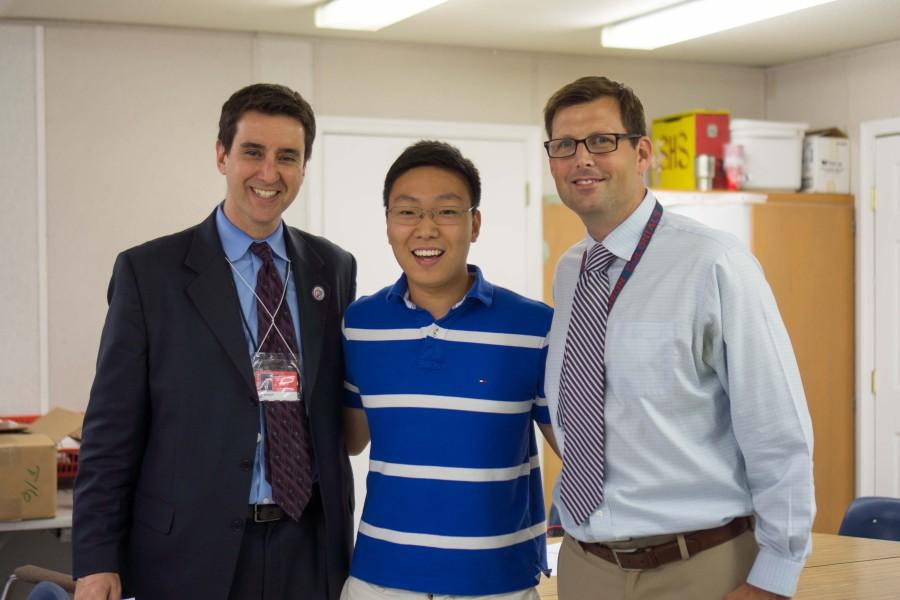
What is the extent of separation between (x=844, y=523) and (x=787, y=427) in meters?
2.18

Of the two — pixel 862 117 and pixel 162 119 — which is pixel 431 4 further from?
pixel 862 117

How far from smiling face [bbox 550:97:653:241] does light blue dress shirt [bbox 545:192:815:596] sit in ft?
0.38

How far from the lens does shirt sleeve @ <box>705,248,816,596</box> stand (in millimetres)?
1923

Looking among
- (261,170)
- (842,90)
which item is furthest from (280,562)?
(842,90)

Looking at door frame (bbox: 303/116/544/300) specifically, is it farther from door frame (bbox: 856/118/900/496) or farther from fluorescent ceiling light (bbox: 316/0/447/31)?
door frame (bbox: 856/118/900/496)

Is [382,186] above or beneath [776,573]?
above

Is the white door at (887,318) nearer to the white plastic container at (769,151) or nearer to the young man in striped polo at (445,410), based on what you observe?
the white plastic container at (769,151)

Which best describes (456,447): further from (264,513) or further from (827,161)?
(827,161)

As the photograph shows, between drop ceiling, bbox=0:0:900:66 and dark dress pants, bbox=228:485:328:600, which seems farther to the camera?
drop ceiling, bbox=0:0:900:66

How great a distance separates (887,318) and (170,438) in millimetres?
4587

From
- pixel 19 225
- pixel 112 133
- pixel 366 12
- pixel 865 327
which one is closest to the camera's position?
pixel 366 12

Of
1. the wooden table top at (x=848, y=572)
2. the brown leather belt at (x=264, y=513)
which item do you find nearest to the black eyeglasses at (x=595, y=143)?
the brown leather belt at (x=264, y=513)

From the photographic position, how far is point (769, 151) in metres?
5.90

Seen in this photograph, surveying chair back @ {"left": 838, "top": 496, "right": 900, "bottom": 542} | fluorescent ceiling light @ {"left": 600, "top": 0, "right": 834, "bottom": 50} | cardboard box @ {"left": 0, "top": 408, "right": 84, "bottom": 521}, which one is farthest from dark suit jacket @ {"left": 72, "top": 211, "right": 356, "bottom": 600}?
fluorescent ceiling light @ {"left": 600, "top": 0, "right": 834, "bottom": 50}
